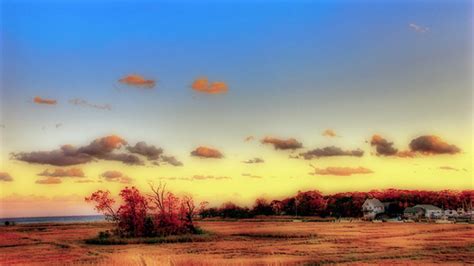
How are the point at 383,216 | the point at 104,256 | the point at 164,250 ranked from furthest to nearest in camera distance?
the point at 383,216 → the point at 164,250 → the point at 104,256

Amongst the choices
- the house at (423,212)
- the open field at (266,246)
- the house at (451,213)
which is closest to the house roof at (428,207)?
the house at (423,212)

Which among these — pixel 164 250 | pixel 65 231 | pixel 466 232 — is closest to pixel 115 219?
pixel 164 250

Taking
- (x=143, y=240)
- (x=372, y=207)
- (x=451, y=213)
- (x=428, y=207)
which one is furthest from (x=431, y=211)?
→ (x=143, y=240)

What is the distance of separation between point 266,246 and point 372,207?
5.88 meters

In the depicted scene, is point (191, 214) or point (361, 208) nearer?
point (191, 214)

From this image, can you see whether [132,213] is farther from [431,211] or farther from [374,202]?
[431,211]

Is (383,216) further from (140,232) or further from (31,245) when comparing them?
(31,245)

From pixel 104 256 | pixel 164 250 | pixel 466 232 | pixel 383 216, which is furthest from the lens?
pixel 383 216

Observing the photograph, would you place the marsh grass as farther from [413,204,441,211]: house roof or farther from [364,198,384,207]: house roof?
[413,204,441,211]: house roof

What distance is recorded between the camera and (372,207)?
25.5 m

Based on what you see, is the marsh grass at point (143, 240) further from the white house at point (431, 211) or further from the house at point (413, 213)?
the house at point (413, 213)

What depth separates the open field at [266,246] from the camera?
1769 centimetres

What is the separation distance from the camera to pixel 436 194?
23125 millimetres

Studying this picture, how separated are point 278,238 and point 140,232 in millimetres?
6491
